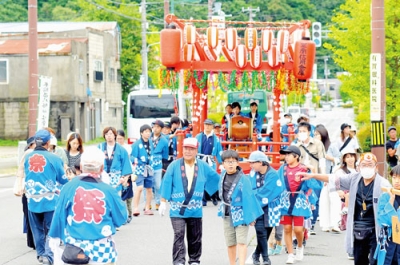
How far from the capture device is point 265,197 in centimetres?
1138

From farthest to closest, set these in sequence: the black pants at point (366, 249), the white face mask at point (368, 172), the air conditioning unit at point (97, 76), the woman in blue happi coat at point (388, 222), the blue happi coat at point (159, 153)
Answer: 1. the air conditioning unit at point (97, 76)
2. the blue happi coat at point (159, 153)
3. the black pants at point (366, 249)
4. the white face mask at point (368, 172)
5. the woman in blue happi coat at point (388, 222)

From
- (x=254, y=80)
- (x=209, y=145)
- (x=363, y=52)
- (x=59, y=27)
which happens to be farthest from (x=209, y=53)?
(x=59, y=27)

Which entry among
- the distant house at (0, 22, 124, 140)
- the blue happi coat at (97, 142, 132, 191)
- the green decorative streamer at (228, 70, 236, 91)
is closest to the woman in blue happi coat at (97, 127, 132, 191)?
the blue happi coat at (97, 142, 132, 191)

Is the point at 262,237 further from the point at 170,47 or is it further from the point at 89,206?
the point at 170,47

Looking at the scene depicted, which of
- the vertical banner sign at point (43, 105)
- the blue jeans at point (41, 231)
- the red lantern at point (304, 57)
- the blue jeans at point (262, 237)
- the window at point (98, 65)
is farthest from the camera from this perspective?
the window at point (98, 65)

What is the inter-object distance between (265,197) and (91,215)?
408cm

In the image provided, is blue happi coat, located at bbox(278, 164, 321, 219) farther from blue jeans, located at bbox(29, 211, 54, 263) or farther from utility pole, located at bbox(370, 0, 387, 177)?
utility pole, located at bbox(370, 0, 387, 177)

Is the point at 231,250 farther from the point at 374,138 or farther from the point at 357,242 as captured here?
the point at 374,138

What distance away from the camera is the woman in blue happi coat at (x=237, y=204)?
10.5m

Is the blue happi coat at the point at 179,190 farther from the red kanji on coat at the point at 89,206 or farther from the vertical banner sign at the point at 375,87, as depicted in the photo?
the vertical banner sign at the point at 375,87

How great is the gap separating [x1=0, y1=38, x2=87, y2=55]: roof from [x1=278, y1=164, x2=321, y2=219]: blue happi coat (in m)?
41.7

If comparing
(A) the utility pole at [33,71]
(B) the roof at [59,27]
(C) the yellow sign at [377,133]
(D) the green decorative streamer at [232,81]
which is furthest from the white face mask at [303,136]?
(B) the roof at [59,27]

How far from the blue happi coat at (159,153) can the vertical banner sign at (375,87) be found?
4.58 meters

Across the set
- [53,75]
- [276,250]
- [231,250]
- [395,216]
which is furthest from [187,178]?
[53,75]
